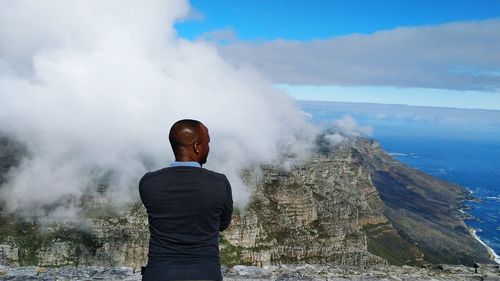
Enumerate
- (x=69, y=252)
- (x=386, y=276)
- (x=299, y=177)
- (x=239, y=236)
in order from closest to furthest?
(x=386, y=276) → (x=69, y=252) → (x=239, y=236) → (x=299, y=177)

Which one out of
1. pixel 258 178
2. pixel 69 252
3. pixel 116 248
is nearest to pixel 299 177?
pixel 258 178

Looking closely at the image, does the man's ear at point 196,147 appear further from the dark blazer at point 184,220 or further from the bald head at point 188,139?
the dark blazer at point 184,220

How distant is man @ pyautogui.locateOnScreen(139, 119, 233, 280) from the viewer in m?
5.80

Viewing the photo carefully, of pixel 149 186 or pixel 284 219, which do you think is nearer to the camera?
pixel 149 186

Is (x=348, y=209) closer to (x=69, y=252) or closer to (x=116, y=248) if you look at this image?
(x=116, y=248)

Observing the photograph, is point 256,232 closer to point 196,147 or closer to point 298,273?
point 298,273

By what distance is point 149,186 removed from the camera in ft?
19.6

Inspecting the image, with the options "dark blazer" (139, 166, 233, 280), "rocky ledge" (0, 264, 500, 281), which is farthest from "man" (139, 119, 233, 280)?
"rocky ledge" (0, 264, 500, 281)

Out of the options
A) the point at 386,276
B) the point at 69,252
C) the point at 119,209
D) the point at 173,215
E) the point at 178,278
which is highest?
the point at 173,215

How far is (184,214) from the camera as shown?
5805mm

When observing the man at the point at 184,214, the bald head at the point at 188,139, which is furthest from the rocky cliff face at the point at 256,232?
the bald head at the point at 188,139

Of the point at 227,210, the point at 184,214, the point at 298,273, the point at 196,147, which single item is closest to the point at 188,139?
the point at 196,147

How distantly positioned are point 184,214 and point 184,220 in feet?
0.25

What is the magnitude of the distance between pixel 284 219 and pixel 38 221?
67410 millimetres
